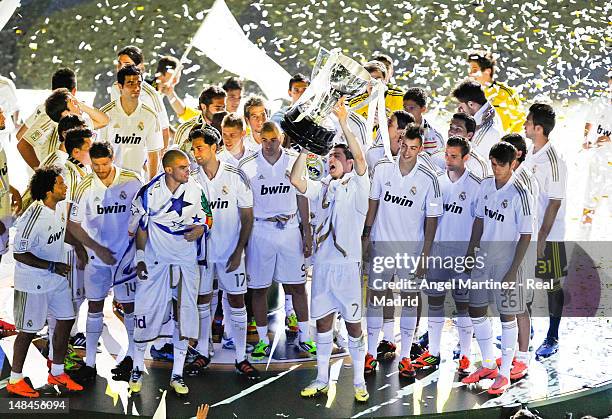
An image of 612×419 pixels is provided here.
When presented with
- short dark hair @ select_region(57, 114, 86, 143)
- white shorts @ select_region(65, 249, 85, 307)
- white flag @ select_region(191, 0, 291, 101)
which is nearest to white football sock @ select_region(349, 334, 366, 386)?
white shorts @ select_region(65, 249, 85, 307)

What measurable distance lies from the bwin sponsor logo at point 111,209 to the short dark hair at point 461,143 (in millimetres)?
1979

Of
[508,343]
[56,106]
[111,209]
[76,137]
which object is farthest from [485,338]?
[56,106]

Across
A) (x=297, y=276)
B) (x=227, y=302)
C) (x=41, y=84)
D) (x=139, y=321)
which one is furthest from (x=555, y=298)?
(x=41, y=84)

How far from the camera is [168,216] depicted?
5898mm

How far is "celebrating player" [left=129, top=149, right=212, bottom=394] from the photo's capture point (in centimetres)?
589

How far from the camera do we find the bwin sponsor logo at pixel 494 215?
6152 millimetres

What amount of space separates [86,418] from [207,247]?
123cm

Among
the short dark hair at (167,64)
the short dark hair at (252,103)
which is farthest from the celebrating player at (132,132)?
the short dark hair at (252,103)

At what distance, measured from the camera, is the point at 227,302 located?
6.48 metres

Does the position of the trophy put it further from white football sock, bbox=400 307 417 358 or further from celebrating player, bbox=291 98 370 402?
white football sock, bbox=400 307 417 358

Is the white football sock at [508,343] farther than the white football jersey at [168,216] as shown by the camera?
Yes

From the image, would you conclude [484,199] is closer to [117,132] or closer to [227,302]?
[227,302]

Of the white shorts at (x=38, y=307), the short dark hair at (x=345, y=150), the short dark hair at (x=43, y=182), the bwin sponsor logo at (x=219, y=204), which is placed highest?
the short dark hair at (x=345, y=150)

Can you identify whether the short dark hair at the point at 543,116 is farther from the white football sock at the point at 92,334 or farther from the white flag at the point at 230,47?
the white football sock at the point at 92,334
